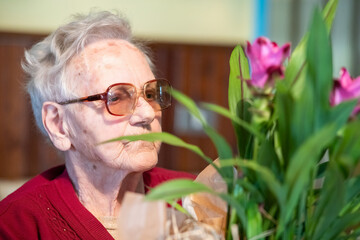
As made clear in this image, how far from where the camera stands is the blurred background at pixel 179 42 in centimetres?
584

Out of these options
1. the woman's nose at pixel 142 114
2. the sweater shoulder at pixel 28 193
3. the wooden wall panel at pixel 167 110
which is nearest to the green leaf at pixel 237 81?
the woman's nose at pixel 142 114

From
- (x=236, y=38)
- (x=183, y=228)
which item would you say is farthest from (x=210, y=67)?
(x=183, y=228)

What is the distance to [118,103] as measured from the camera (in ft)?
5.42

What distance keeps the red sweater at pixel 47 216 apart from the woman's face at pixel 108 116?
0.14 meters

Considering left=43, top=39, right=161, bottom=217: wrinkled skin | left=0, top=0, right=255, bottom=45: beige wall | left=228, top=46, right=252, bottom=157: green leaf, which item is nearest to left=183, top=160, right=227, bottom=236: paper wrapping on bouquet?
left=228, top=46, right=252, bottom=157: green leaf

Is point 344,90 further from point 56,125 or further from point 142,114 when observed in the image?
point 56,125

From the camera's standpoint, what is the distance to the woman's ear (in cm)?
176

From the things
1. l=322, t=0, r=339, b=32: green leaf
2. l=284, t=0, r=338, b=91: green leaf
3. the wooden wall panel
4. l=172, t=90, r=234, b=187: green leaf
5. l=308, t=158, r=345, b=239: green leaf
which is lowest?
the wooden wall panel

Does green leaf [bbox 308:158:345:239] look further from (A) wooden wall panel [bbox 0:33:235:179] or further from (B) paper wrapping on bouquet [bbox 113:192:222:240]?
(A) wooden wall panel [bbox 0:33:235:179]

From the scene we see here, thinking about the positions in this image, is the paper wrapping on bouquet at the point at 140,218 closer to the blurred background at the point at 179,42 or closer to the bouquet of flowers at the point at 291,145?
the bouquet of flowers at the point at 291,145

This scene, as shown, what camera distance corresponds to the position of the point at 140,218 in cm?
106

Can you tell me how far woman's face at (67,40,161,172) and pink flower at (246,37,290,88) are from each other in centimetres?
74

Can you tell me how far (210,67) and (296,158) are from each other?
18.0 ft

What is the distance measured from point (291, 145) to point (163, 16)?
5.57 metres
